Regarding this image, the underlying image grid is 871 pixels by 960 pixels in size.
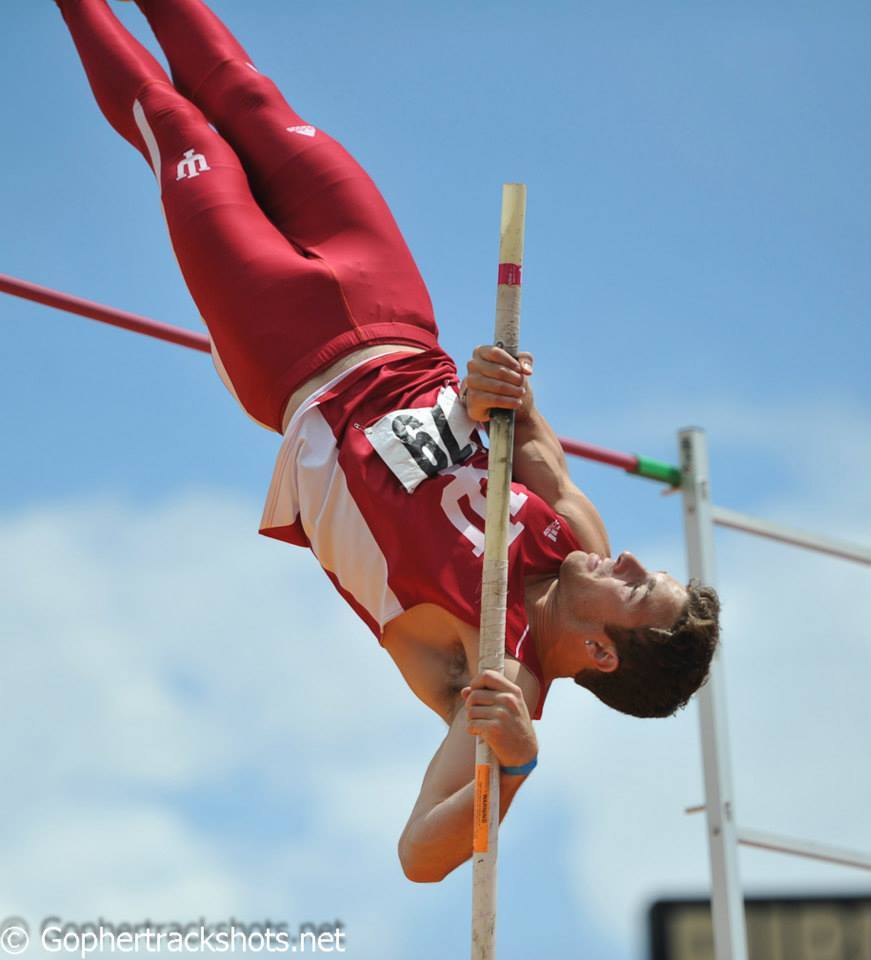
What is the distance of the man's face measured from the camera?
10.9ft

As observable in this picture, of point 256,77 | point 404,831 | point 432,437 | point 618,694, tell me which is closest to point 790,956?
point 618,694

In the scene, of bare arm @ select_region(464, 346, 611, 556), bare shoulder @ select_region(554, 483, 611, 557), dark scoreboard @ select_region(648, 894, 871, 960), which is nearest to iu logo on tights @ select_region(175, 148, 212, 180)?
bare arm @ select_region(464, 346, 611, 556)

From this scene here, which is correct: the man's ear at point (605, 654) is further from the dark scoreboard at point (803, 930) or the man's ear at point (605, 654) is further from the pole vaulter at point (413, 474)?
the dark scoreboard at point (803, 930)

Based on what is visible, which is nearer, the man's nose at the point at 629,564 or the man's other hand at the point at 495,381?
the man's other hand at the point at 495,381

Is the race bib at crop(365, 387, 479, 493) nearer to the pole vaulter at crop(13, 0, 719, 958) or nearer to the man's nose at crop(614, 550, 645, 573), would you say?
the pole vaulter at crop(13, 0, 719, 958)

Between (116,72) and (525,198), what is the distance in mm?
1383

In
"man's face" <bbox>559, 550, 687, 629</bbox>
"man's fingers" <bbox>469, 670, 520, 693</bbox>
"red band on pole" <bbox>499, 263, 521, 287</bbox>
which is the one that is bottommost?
"man's fingers" <bbox>469, 670, 520, 693</bbox>

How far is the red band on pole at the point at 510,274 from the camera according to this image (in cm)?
303

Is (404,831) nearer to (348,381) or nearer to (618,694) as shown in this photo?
(618,694)

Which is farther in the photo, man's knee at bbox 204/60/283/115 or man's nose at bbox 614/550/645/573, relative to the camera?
man's knee at bbox 204/60/283/115

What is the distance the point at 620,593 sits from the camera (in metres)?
3.35

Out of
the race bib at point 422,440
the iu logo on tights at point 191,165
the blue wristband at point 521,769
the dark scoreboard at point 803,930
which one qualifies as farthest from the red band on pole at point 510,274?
the dark scoreboard at point 803,930

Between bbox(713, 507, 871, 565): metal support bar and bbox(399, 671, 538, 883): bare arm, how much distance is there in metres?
Result: 2.82

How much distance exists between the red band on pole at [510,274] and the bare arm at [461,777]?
0.73 metres
